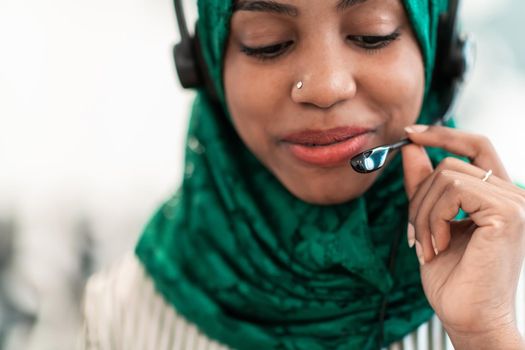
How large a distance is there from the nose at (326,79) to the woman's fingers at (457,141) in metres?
0.12

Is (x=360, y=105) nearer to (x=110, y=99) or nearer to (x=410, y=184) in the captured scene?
(x=410, y=184)

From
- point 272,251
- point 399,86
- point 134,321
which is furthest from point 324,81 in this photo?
point 134,321

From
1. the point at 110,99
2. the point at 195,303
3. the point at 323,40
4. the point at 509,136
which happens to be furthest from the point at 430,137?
the point at 110,99

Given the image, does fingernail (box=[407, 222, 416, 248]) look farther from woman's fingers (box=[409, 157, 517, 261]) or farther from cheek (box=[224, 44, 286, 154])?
cheek (box=[224, 44, 286, 154])

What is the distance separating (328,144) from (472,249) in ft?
0.77

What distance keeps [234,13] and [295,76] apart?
0.13 m

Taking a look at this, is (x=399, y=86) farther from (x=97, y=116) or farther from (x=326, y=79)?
(x=97, y=116)

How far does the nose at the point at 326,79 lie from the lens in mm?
867

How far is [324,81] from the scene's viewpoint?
34.1 inches

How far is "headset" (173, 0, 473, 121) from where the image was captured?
39.3 inches

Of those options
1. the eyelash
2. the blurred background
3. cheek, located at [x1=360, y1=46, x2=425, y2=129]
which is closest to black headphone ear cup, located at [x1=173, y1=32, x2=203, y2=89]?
the eyelash

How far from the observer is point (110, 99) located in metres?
1.96

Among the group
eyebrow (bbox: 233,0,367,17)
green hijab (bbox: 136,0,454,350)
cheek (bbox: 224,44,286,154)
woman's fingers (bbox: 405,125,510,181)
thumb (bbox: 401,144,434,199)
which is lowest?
green hijab (bbox: 136,0,454,350)

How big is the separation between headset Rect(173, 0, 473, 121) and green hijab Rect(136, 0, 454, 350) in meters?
0.02
